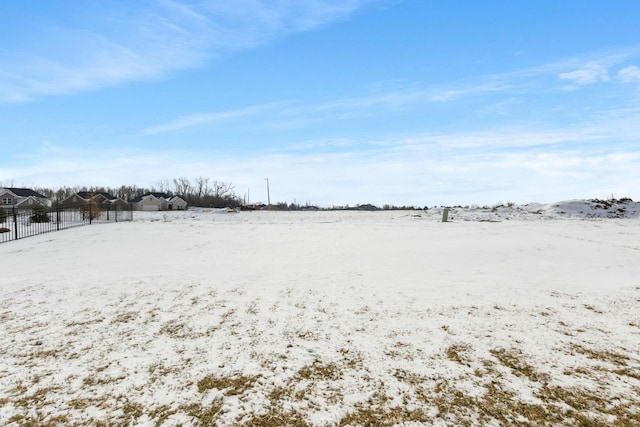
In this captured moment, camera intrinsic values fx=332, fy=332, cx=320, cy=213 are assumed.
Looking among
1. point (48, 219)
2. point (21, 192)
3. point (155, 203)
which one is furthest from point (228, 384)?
point (21, 192)

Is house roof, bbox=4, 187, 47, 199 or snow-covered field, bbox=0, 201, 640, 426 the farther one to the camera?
house roof, bbox=4, 187, 47, 199

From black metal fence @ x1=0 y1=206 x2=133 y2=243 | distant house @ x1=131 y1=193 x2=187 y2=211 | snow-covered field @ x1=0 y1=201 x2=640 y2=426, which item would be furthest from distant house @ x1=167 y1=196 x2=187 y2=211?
snow-covered field @ x1=0 y1=201 x2=640 y2=426

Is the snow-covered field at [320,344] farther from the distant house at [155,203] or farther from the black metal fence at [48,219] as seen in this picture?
the distant house at [155,203]

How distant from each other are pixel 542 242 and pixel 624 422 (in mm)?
12739

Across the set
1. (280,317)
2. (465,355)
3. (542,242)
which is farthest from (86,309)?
(542,242)

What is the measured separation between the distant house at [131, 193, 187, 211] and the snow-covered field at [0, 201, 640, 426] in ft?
210

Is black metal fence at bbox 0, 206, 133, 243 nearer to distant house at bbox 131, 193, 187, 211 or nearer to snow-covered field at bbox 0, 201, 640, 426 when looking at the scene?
snow-covered field at bbox 0, 201, 640, 426

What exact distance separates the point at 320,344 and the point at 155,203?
73.3 m

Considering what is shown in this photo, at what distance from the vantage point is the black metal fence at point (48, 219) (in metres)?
19.3

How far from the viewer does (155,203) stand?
69.2 metres

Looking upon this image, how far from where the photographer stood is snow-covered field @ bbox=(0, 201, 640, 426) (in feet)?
10.8

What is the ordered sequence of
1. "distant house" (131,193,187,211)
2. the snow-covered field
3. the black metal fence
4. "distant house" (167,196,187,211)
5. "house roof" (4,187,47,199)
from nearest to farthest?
the snow-covered field, the black metal fence, "house roof" (4,187,47,199), "distant house" (131,193,187,211), "distant house" (167,196,187,211)

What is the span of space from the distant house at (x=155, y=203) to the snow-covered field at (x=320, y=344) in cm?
6415

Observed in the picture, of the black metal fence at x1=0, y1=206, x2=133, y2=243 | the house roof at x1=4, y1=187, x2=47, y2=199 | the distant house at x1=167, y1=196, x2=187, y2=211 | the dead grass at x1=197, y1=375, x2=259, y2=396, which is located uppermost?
the house roof at x1=4, y1=187, x2=47, y2=199
